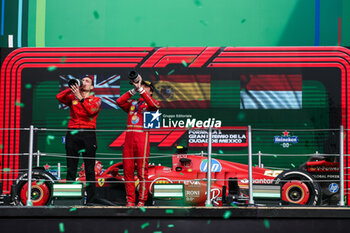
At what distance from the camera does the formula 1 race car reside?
5.11 metres

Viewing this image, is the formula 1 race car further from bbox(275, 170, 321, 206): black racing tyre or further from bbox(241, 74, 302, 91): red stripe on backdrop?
bbox(241, 74, 302, 91): red stripe on backdrop

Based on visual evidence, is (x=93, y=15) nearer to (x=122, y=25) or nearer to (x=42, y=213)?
(x=122, y=25)

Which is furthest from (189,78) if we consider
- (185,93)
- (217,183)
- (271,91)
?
(217,183)

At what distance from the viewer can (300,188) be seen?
221 inches

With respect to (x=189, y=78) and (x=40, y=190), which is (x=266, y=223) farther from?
(x=189, y=78)

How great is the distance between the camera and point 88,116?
546 centimetres

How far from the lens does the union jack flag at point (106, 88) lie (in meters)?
7.20

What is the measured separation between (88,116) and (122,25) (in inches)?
124

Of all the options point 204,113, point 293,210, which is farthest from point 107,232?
point 204,113

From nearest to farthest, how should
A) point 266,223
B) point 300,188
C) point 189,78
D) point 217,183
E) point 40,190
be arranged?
point 266,223
point 40,190
point 300,188
point 217,183
point 189,78

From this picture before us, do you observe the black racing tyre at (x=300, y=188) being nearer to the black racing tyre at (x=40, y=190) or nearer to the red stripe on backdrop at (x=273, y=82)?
the red stripe on backdrop at (x=273, y=82)

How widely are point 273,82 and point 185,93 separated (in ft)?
4.29

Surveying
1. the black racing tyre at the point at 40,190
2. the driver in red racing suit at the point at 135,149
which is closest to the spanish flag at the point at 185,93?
the driver in red racing suit at the point at 135,149

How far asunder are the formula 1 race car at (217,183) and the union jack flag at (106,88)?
118 centimetres
